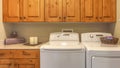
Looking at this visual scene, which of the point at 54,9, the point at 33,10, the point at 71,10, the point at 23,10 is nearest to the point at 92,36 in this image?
the point at 71,10

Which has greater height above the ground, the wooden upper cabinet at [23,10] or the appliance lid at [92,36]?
the wooden upper cabinet at [23,10]

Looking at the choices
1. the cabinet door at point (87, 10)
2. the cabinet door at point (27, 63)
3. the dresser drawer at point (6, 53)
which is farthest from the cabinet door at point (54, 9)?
the dresser drawer at point (6, 53)

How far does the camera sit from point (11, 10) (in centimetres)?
286

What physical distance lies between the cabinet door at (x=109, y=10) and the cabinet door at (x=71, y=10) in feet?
1.49

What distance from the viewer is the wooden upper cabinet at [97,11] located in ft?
9.20

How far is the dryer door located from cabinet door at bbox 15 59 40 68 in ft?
2.84

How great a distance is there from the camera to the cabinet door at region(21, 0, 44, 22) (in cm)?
285

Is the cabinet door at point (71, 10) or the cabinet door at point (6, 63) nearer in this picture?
the cabinet door at point (6, 63)

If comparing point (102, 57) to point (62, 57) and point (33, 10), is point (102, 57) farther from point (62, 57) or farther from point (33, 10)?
point (33, 10)

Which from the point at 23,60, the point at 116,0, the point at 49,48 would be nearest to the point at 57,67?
the point at 49,48

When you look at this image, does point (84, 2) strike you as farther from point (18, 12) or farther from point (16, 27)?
point (16, 27)

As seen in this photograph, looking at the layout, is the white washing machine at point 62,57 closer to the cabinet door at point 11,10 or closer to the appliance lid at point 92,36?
the appliance lid at point 92,36

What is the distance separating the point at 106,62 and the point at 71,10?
1129 mm

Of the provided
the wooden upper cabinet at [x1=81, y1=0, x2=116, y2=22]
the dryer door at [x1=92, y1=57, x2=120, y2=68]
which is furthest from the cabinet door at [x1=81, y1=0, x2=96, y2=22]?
the dryer door at [x1=92, y1=57, x2=120, y2=68]
